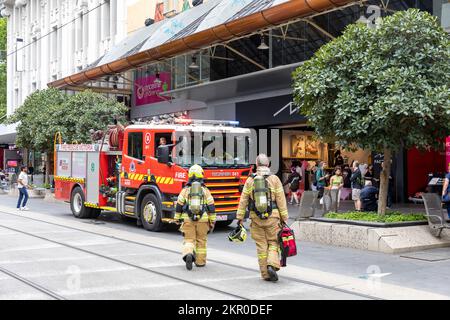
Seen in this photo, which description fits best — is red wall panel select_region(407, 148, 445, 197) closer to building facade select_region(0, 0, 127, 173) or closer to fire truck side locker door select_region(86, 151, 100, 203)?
fire truck side locker door select_region(86, 151, 100, 203)

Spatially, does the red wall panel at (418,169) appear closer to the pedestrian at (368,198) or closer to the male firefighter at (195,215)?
the pedestrian at (368,198)

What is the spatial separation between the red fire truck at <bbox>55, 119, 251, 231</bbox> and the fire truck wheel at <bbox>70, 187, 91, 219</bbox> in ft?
2.84

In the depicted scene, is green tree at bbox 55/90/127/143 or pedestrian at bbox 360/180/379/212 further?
green tree at bbox 55/90/127/143

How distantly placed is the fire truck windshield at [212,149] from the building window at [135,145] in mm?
1376

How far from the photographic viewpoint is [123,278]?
8.39 m

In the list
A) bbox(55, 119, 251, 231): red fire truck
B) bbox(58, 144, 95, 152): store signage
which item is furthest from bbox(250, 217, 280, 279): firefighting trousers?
bbox(58, 144, 95, 152): store signage

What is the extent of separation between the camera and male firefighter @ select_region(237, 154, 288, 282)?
317 inches

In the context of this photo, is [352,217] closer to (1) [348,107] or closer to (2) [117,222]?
(1) [348,107]

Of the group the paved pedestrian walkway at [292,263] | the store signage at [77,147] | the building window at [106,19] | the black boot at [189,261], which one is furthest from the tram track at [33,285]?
the building window at [106,19]

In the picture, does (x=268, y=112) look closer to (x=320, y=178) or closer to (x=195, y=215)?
(x=320, y=178)

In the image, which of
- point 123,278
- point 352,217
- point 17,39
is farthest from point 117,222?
point 17,39

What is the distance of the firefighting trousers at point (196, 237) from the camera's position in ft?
30.6

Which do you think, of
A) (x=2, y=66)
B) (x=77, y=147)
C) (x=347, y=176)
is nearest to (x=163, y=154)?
(x=77, y=147)

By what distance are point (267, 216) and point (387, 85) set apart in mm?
4594
